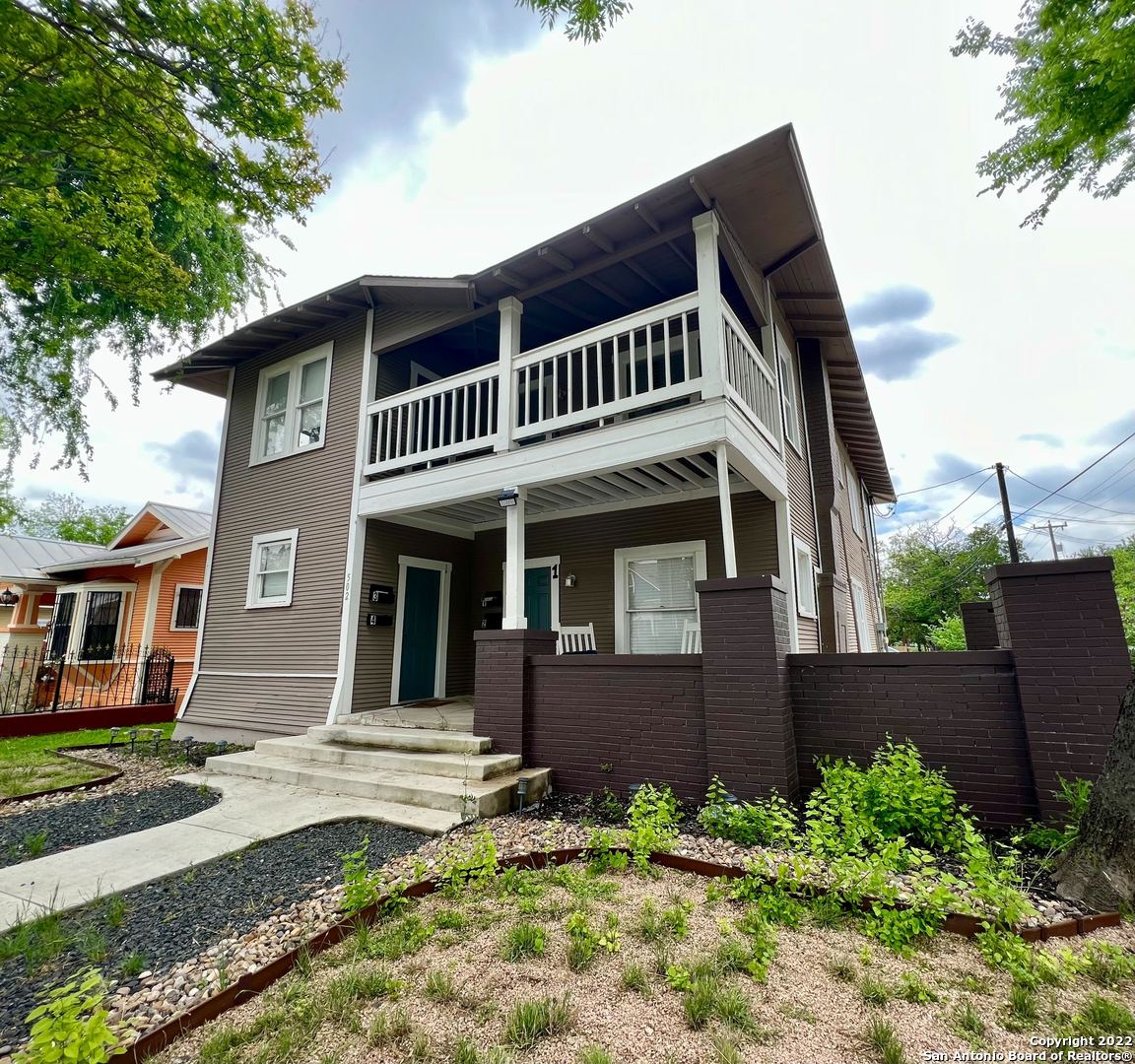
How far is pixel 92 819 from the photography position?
4.78 metres

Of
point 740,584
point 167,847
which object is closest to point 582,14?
point 740,584

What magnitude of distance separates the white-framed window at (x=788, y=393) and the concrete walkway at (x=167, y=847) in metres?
6.93

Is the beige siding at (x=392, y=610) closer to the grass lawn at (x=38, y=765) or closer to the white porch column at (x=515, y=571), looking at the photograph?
the white porch column at (x=515, y=571)

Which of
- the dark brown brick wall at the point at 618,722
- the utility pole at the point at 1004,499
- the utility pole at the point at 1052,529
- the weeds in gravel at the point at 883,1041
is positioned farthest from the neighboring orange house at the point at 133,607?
the utility pole at the point at 1052,529

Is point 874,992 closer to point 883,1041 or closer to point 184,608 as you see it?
point 883,1041

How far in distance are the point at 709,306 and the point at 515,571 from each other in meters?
3.39

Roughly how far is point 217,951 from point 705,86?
784 centimetres

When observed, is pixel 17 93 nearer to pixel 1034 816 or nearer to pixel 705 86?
pixel 705 86

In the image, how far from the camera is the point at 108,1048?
76.2 inches

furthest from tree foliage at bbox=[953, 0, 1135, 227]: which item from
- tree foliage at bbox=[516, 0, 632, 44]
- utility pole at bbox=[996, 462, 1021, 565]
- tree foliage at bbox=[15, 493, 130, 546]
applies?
tree foliage at bbox=[15, 493, 130, 546]

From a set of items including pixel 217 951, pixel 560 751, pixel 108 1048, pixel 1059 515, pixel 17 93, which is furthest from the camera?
pixel 1059 515

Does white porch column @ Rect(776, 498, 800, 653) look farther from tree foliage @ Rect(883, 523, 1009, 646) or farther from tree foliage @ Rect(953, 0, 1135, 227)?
tree foliage @ Rect(883, 523, 1009, 646)

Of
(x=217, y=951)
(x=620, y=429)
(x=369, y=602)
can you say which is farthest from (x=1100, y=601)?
(x=369, y=602)

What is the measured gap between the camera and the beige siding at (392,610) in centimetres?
771
